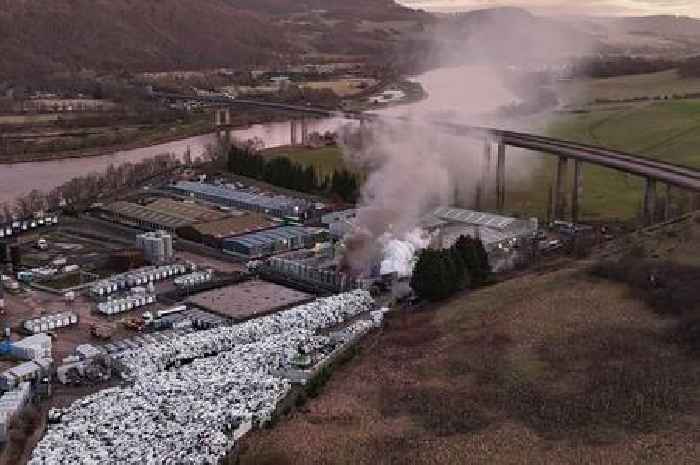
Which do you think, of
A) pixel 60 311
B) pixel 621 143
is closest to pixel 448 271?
pixel 60 311

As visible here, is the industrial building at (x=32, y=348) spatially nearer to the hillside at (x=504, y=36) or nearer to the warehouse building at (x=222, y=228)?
the warehouse building at (x=222, y=228)

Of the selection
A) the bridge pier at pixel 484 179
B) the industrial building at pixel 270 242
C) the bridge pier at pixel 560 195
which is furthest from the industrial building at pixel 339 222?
the bridge pier at pixel 560 195

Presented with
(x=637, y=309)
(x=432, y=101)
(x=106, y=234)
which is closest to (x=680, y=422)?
(x=637, y=309)

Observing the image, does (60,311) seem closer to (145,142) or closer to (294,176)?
(294,176)

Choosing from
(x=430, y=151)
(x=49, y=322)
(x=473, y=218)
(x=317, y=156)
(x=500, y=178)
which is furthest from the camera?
(x=317, y=156)

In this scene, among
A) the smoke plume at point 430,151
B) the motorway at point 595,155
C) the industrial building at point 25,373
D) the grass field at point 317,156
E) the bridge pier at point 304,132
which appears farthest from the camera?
the bridge pier at point 304,132
